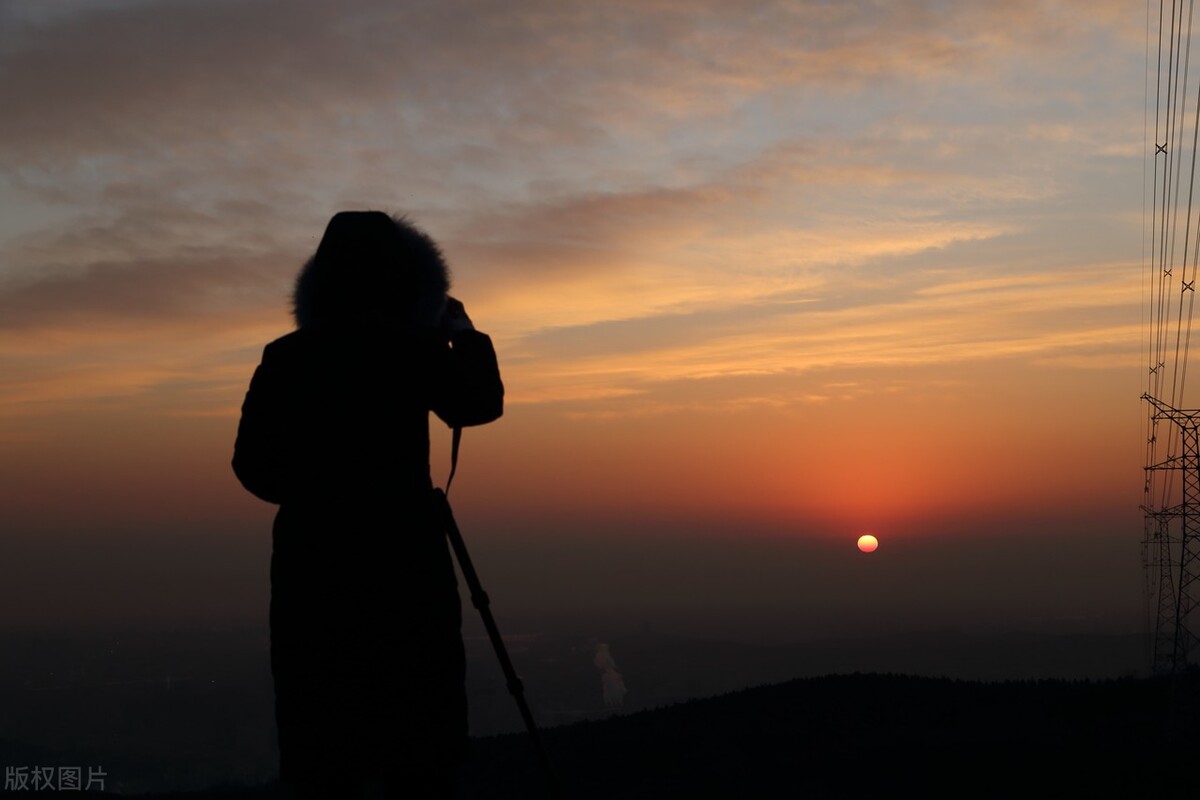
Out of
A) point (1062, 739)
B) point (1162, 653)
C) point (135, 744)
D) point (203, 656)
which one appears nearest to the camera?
point (1062, 739)

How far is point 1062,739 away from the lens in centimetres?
1386

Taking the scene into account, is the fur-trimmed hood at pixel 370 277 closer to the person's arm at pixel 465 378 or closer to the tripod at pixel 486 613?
the person's arm at pixel 465 378

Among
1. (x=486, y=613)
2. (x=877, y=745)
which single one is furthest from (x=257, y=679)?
(x=486, y=613)

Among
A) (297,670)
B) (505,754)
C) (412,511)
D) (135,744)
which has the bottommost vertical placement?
(135,744)

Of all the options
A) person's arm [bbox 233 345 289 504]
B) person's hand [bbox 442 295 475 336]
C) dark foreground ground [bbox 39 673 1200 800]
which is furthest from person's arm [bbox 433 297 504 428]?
dark foreground ground [bbox 39 673 1200 800]

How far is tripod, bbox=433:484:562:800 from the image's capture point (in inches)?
194

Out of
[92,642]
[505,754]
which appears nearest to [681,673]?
[92,642]

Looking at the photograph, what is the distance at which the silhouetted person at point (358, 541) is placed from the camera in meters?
4.75

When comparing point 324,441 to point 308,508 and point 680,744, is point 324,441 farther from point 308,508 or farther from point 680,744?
point 680,744

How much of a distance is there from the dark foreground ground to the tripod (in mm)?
7441

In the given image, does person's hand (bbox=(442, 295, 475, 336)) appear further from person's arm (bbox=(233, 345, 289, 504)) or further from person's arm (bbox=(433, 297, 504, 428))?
person's arm (bbox=(233, 345, 289, 504))

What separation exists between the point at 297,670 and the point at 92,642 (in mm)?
74215

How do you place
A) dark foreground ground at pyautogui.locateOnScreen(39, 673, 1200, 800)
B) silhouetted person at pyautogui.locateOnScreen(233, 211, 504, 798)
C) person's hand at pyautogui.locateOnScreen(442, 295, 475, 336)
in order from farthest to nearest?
dark foreground ground at pyautogui.locateOnScreen(39, 673, 1200, 800) < person's hand at pyautogui.locateOnScreen(442, 295, 475, 336) < silhouetted person at pyautogui.locateOnScreen(233, 211, 504, 798)

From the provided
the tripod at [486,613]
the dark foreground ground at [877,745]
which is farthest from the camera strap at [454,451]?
the dark foreground ground at [877,745]
